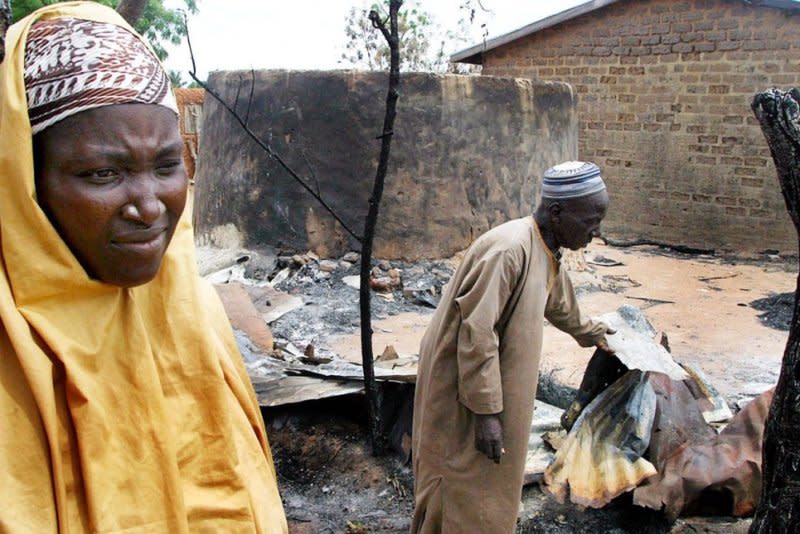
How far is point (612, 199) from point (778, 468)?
1017 cm

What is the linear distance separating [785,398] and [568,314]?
3.25 ft

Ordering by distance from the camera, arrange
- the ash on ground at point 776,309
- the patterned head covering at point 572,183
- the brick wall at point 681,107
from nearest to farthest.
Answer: the patterned head covering at point 572,183, the ash on ground at point 776,309, the brick wall at point 681,107

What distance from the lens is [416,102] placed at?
7.11 m

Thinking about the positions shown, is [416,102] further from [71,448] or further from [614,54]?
[71,448]

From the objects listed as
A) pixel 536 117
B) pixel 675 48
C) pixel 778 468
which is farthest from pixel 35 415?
pixel 675 48

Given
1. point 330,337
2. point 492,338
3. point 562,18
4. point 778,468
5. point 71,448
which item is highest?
point 562,18

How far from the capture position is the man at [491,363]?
242 centimetres

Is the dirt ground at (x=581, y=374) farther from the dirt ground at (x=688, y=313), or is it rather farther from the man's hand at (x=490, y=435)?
the man's hand at (x=490, y=435)

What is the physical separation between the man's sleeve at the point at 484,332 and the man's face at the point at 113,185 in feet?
4.92

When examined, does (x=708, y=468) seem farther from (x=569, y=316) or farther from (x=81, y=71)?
(x=81, y=71)

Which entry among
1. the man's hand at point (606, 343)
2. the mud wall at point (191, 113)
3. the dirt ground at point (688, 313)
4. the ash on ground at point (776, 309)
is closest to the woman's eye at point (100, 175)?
the man's hand at point (606, 343)

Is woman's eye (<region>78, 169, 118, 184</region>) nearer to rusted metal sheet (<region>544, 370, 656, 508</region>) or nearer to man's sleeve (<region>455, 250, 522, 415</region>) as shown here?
man's sleeve (<region>455, 250, 522, 415</region>)

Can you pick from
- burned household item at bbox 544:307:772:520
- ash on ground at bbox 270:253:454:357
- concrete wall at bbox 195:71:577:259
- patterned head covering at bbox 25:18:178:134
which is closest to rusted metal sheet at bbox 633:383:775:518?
burned household item at bbox 544:307:772:520

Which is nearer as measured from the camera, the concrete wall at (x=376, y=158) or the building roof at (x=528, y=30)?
the concrete wall at (x=376, y=158)
